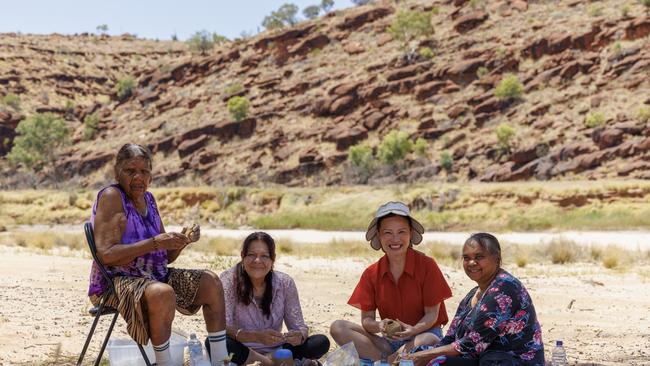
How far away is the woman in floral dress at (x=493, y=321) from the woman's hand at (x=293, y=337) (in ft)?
3.38

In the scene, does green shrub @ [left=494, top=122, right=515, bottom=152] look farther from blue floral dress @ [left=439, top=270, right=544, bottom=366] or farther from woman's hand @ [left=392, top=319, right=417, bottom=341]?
blue floral dress @ [left=439, top=270, right=544, bottom=366]

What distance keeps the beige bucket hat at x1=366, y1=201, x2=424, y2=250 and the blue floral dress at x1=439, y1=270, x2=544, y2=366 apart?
80cm

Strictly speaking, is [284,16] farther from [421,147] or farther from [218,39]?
[421,147]

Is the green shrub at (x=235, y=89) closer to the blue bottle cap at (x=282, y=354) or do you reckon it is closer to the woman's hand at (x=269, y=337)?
the woman's hand at (x=269, y=337)

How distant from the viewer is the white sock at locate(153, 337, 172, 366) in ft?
13.9

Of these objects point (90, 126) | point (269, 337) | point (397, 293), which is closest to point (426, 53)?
point (90, 126)

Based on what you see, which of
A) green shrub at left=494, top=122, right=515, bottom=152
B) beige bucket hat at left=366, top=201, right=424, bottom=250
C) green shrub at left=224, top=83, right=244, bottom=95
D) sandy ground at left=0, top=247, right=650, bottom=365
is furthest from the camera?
green shrub at left=224, top=83, right=244, bottom=95

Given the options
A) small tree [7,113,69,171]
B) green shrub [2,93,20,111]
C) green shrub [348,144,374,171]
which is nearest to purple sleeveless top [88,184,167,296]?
green shrub [348,144,374,171]

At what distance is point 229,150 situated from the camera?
47812 mm

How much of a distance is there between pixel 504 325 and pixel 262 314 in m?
1.78

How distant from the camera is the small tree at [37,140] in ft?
177

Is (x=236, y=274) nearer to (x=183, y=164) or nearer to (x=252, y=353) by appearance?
(x=252, y=353)

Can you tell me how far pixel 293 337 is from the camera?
187 inches

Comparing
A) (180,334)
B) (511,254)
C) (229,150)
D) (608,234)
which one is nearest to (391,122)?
(229,150)
